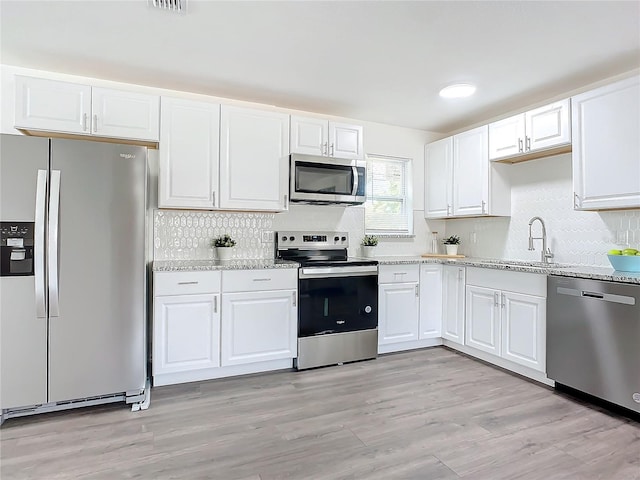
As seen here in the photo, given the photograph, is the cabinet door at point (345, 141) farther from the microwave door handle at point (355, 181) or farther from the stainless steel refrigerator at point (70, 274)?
the stainless steel refrigerator at point (70, 274)

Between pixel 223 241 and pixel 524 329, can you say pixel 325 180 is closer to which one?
pixel 223 241

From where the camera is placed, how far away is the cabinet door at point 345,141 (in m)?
3.60

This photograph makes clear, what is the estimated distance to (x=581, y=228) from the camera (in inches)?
125

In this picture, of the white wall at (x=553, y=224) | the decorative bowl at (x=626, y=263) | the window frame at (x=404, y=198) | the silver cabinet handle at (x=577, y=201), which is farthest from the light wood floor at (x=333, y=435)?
the window frame at (x=404, y=198)

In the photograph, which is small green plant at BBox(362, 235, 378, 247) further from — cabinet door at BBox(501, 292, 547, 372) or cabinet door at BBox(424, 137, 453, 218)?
cabinet door at BBox(501, 292, 547, 372)

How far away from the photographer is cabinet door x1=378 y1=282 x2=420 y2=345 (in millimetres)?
3619

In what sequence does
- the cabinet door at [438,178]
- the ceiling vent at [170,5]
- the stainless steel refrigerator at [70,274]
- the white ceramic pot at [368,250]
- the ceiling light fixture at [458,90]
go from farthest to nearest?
the cabinet door at [438,178]
the white ceramic pot at [368,250]
the ceiling light fixture at [458,90]
the stainless steel refrigerator at [70,274]
the ceiling vent at [170,5]

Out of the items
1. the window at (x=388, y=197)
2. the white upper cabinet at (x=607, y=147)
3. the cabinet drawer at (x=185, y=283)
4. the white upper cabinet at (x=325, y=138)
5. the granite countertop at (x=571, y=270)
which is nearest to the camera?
the granite countertop at (x=571, y=270)

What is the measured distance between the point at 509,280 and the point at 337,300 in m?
1.44

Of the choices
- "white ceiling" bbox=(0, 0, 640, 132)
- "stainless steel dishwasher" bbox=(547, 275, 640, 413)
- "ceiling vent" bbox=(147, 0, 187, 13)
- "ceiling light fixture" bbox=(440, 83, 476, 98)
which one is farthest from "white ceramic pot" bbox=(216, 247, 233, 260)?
"stainless steel dishwasher" bbox=(547, 275, 640, 413)

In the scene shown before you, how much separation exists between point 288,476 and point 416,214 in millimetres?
3319

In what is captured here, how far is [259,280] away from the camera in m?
3.08

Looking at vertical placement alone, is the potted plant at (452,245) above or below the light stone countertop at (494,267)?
above

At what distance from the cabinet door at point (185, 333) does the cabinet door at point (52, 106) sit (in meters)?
1.42
